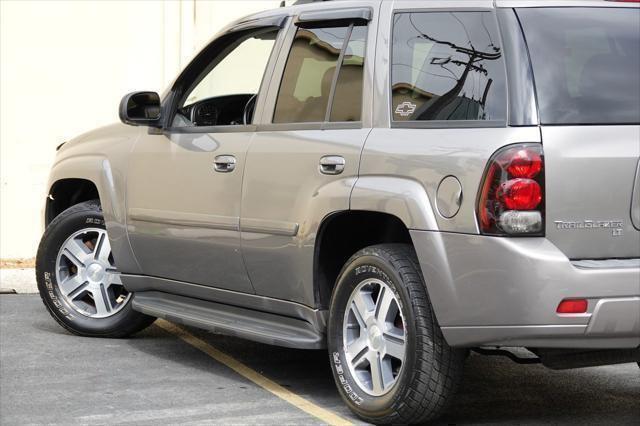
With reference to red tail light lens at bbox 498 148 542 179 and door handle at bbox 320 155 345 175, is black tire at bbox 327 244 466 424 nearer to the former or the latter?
door handle at bbox 320 155 345 175

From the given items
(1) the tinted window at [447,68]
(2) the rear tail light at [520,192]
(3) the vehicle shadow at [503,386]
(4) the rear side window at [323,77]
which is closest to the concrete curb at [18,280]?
(3) the vehicle shadow at [503,386]

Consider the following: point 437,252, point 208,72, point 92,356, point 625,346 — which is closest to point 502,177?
point 437,252

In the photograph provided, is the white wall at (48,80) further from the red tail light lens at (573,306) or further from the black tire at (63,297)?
the red tail light lens at (573,306)

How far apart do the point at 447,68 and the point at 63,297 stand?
3492 mm

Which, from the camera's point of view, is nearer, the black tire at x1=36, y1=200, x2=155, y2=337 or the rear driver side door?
the rear driver side door

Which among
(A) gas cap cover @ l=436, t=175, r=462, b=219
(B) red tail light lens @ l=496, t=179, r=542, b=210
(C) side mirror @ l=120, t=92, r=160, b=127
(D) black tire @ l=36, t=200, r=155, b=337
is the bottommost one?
(D) black tire @ l=36, t=200, r=155, b=337

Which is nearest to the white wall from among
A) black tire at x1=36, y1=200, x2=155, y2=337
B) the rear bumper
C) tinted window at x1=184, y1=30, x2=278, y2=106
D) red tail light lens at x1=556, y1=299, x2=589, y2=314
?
black tire at x1=36, y1=200, x2=155, y2=337

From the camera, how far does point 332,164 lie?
6.47 m

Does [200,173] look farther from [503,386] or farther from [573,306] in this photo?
[573,306]

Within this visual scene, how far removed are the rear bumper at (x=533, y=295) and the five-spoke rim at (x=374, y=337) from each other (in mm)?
457

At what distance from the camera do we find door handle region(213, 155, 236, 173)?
7.16 meters

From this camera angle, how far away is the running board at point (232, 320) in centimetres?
678

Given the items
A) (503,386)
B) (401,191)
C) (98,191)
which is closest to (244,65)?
(98,191)

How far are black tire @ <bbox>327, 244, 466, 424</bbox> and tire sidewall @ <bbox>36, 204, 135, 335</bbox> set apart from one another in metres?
2.61
